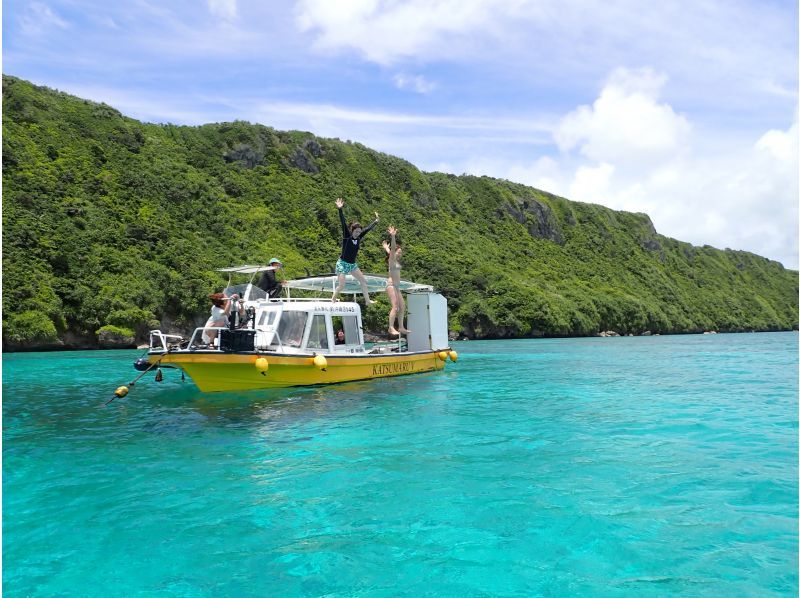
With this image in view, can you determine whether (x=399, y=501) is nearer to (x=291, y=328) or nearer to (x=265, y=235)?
(x=291, y=328)

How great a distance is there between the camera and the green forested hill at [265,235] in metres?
59.0

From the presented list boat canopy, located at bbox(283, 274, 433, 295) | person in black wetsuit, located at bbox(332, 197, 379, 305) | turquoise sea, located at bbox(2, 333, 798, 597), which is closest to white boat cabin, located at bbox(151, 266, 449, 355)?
boat canopy, located at bbox(283, 274, 433, 295)

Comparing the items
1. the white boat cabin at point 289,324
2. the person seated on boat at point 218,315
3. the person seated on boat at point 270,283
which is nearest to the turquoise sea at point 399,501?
the white boat cabin at point 289,324

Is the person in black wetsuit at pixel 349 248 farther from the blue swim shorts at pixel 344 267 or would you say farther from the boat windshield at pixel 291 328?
the boat windshield at pixel 291 328

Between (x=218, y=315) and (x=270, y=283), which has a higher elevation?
(x=270, y=283)

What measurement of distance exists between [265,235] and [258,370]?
234 feet

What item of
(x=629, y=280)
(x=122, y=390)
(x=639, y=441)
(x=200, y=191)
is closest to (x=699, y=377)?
(x=639, y=441)

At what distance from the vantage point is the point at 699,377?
80.8ft

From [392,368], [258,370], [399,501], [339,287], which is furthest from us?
[392,368]

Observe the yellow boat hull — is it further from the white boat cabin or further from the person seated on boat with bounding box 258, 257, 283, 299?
the person seated on boat with bounding box 258, 257, 283, 299

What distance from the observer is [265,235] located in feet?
279

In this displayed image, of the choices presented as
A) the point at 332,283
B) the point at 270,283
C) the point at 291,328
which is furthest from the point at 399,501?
the point at 332,283

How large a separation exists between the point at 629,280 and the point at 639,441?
133m

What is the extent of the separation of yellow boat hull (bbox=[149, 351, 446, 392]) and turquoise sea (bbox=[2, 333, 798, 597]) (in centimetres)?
132
